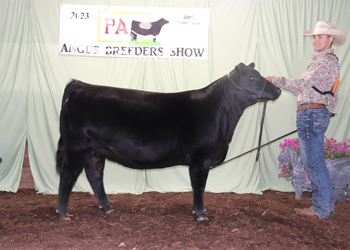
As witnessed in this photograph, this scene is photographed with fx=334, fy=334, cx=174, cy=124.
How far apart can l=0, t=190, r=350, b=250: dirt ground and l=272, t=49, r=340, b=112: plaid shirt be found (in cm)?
133

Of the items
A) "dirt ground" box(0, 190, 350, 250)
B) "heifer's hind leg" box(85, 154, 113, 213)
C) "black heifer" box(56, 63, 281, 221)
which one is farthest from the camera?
"heifer's hind leg" box(85, 154, 113, 213)

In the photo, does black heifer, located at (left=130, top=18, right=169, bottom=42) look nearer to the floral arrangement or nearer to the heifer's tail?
the heifer's tail

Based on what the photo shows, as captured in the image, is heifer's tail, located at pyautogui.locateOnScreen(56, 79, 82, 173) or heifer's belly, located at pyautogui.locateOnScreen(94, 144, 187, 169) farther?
heifer's tail, located at pyautogui.locateOnScreen(56, 79, 82, 173)

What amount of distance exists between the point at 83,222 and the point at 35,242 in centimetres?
62

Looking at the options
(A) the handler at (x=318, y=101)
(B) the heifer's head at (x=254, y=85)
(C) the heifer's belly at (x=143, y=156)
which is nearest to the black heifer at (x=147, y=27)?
(B) the heifer's head at (x=254, y=85)

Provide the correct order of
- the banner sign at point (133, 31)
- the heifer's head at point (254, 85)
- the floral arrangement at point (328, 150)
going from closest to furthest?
the heifer's head at point (254, 85) < the floral arrangement at point (328, 150) < the banner sign at point (133, 31)

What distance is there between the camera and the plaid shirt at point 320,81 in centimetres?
351

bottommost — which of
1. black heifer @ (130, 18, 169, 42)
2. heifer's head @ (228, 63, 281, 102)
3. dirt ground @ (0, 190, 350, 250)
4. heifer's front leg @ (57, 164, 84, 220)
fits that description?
dirt ground @ (0, 190, 350, 250)

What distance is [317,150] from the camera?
3586 millimetres

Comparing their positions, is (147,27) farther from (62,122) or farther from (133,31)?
(62,122)

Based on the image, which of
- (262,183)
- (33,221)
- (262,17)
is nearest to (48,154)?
(33,221)

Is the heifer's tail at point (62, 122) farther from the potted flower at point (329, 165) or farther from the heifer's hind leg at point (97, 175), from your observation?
the potted flower at point (329, 165)

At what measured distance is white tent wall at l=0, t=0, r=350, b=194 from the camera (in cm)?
498

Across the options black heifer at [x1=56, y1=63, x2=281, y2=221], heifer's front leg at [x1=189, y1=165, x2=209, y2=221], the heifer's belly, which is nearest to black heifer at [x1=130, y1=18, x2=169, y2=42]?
black heifer at [x1=56, y1=63, x2=281, y2=221]
